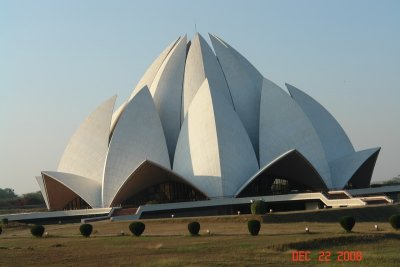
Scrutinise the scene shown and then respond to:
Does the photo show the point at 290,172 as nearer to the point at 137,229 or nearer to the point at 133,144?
the point at 133,144

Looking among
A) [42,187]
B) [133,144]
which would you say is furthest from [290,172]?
[42,187]

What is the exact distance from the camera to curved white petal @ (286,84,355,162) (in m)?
43.2

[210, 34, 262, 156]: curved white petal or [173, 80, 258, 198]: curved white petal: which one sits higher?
[210, 34, 262, 156]: curved white petal

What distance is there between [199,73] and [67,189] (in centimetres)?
1358

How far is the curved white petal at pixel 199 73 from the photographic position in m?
43.1

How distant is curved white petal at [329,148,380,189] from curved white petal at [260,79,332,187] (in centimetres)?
115

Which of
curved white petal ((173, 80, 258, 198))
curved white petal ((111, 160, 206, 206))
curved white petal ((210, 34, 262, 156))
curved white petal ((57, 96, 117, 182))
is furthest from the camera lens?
curved white petal ((210, 34, 262, 156))

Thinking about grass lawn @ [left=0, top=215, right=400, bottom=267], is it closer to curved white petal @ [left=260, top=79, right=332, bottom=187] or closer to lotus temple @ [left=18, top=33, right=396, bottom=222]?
lotus temple @ [left=18, top=33, right=396, bottom=222]

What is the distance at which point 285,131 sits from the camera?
4025 centimetres

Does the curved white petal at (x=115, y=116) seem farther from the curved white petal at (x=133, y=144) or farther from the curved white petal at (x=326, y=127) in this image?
the curved white petal at (x=326, y=127)

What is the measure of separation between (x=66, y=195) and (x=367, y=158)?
2290 centimetres

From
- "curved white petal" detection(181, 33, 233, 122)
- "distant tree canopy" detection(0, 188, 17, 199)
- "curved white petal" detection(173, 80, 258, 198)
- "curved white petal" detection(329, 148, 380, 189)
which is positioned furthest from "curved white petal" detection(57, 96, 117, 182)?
"distant tree canopy" detection(0, 188, 17, 199)

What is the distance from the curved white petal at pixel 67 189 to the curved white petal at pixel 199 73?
351 inches
